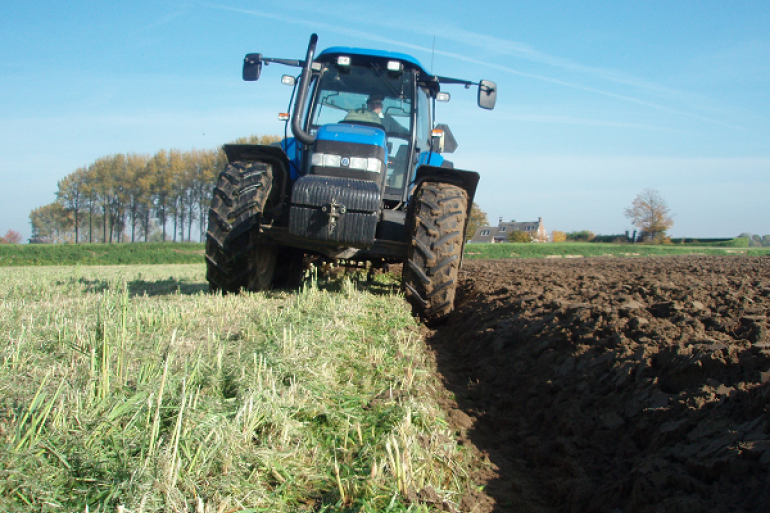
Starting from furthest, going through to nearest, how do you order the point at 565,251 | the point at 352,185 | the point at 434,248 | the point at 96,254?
the point at 565,251
the point at 96,254
the point at 434,248
the point at 352,185

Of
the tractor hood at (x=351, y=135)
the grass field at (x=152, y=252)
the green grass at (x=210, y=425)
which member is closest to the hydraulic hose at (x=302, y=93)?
the tractor hood at (x=351, y=135)

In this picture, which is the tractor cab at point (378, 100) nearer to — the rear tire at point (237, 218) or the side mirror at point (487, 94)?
the side mirror at point (487, 94)

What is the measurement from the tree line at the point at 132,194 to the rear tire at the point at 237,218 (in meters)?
50.7

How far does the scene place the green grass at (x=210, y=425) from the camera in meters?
1.66

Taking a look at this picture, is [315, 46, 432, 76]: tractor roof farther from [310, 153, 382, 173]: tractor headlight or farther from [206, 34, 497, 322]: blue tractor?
[310, 153, 382, 173]: tractor headlight

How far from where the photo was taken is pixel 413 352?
3.91 metres

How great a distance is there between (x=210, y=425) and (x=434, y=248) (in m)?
3.42

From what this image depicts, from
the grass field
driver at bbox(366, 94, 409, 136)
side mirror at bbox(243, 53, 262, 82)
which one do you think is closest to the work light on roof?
driver at bbox(366, 94, 409, 136)

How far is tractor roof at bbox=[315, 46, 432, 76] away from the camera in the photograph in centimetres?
594

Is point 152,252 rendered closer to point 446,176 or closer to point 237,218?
point 237,218

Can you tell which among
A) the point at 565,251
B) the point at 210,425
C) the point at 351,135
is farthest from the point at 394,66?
A: the point at 565,251

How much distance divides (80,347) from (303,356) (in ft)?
3.72

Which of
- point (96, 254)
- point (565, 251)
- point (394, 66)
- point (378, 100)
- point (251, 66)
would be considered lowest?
point (96, 254)

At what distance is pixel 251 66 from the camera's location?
219 inches
